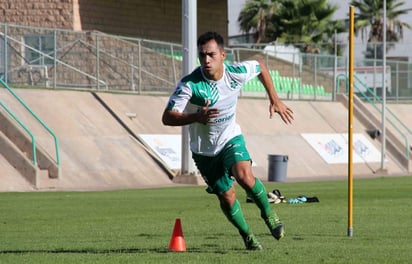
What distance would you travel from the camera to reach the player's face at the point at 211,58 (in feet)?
37.9

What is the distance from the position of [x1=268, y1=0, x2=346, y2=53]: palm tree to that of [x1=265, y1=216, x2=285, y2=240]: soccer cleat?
179 feet

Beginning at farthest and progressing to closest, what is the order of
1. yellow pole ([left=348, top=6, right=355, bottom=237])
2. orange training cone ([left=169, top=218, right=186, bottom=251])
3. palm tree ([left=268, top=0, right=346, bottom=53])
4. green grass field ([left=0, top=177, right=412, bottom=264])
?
palm tree ([left=268, top=0, right=346, bottom=53]) < yellow pole ([left=348, top=6, right=355, bottom=237]) < orange training cone ([left=169, top=218, right=186, bottom=251]) < green grass field ([left=0, top=177, right=412, bottom=264])

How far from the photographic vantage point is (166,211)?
67.0ft

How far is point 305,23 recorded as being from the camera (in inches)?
2653

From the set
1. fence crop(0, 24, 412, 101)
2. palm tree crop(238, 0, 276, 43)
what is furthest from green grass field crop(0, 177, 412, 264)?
palm tree crop(238, 0, 276, 43)

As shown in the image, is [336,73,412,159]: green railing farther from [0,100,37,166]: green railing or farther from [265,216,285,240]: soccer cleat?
[265,216,285,240]: soccer cleat

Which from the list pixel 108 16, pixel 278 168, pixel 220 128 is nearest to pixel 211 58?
pixel 220 128

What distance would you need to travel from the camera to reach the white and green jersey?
38.0ft

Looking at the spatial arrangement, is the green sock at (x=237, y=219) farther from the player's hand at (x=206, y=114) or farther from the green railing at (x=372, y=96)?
the green railing at (x=372, y=96)

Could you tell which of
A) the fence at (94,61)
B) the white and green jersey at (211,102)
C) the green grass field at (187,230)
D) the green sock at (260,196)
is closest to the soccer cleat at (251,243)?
the green grass field at (187,230)

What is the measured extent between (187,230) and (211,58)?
14.4ft

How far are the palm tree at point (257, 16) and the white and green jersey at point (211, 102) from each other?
5965cm

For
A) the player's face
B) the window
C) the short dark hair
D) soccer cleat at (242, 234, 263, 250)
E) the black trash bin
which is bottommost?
the black trash bin

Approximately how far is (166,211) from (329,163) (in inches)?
951
